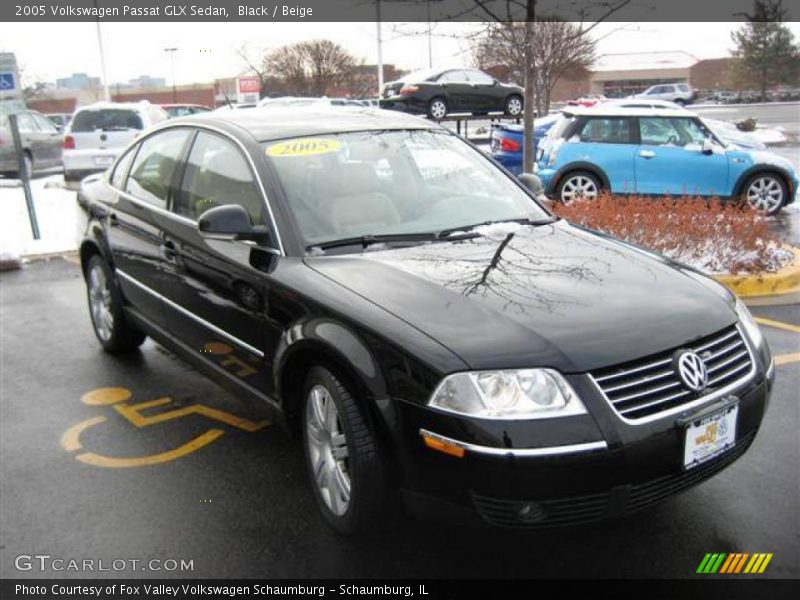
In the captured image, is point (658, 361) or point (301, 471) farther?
point (301, 471)

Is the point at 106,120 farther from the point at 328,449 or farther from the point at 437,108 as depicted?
the point at 328,449

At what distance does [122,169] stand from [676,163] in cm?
779

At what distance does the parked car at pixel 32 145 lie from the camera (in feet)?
55.6

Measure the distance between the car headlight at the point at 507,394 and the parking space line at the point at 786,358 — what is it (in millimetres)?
2982

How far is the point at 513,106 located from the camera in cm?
2111

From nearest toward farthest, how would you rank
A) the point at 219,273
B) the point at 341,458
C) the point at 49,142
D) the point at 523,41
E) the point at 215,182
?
the point at 341,458 → the point at 219,273 → the point at 215,182 → the point at 523,41 → the point at 49,142

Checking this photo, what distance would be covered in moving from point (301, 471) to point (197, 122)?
2.04 m

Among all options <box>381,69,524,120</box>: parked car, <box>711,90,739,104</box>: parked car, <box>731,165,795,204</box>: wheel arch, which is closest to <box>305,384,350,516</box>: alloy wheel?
<box>731,165,795,204</box>: wheel arch

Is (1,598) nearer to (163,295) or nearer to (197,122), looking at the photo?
(163,295)

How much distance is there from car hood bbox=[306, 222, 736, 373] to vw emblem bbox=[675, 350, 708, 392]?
0.18 ft

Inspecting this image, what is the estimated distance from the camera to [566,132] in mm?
10703

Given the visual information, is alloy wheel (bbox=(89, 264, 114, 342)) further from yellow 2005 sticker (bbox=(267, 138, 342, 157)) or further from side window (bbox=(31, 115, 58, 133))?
side window (bbox=(31, 115, 58, 133))

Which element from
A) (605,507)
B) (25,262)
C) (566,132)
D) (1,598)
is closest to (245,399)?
(1,598)

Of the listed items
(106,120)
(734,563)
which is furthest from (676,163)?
(106,120)
